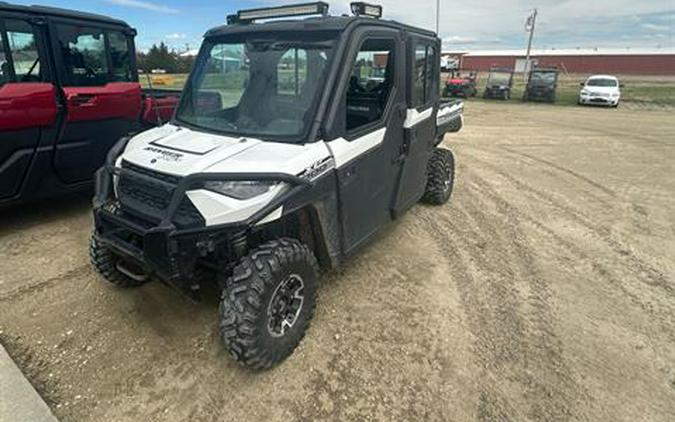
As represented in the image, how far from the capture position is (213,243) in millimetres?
2479

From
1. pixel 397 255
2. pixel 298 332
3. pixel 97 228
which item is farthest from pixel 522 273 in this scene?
pixel 97 228

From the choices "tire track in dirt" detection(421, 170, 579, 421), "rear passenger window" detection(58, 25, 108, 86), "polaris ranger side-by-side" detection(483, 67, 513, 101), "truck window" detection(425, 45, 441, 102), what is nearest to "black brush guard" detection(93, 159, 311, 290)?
"tire track in dirt" detection(421, 170, 579, 421)

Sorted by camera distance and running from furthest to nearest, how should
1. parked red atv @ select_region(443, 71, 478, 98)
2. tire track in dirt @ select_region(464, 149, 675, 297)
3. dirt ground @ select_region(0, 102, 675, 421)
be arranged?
parked red atv @ select_region(443, 71, 478, 98) < tire track in dirt @ select_region(464, 149, 675, 297) < dirt ground @ select_region(0, 102, 675, 421)

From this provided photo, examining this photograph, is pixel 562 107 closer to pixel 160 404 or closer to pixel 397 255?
pixel 397 255

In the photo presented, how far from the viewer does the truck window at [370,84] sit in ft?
11.1

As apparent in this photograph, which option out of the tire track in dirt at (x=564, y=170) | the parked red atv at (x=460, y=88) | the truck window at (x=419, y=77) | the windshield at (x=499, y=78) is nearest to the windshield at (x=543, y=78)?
the windshield at (x=499, y=78)

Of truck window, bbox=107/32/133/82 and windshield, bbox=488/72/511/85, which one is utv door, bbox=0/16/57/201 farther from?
windshield, bbox=488/72/511/85

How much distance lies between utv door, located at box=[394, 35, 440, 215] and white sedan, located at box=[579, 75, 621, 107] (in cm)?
2064

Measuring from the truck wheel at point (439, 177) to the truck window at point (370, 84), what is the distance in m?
1.86

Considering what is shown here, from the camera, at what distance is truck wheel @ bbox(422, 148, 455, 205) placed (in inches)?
216

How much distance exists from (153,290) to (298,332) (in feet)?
4.79

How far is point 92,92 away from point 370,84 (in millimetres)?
3291

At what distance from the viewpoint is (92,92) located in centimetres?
482

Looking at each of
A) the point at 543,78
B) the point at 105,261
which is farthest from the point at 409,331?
the point at 543,78
